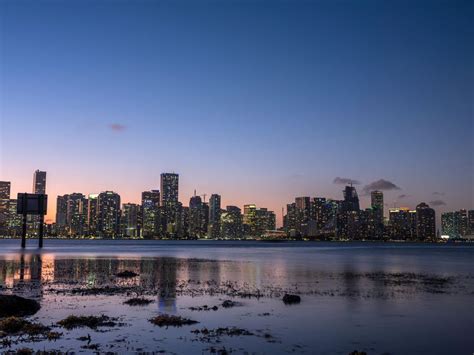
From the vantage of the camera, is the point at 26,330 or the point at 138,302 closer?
the point at 26,330

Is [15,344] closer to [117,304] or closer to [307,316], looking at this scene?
[117,304]

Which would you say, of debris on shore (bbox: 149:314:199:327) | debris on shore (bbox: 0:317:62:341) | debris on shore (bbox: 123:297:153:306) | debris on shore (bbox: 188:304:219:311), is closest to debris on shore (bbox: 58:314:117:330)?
debris on shore (bbox: 0:317:62:341)

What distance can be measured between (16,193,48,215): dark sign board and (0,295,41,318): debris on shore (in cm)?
10345

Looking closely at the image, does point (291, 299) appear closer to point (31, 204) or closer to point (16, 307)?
point (16, 307)

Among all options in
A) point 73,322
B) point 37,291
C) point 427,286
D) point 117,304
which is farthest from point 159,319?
point 427,286

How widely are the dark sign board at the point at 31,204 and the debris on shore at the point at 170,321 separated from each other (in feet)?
358

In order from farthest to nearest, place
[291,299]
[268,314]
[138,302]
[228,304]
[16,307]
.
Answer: [291,299] → [228,304] → [138,302] → [268,314] → [16,307]

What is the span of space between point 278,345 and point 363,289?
2578 cm

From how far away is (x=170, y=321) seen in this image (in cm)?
2662

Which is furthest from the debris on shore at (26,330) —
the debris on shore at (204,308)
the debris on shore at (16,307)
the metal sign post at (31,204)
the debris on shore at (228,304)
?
the metal sign post at (31,204)

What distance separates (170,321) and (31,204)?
370 ft

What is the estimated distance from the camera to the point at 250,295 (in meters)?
39.9

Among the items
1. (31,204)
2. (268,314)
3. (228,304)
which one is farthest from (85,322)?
(31,204)

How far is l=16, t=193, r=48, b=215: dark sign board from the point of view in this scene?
125 meters
